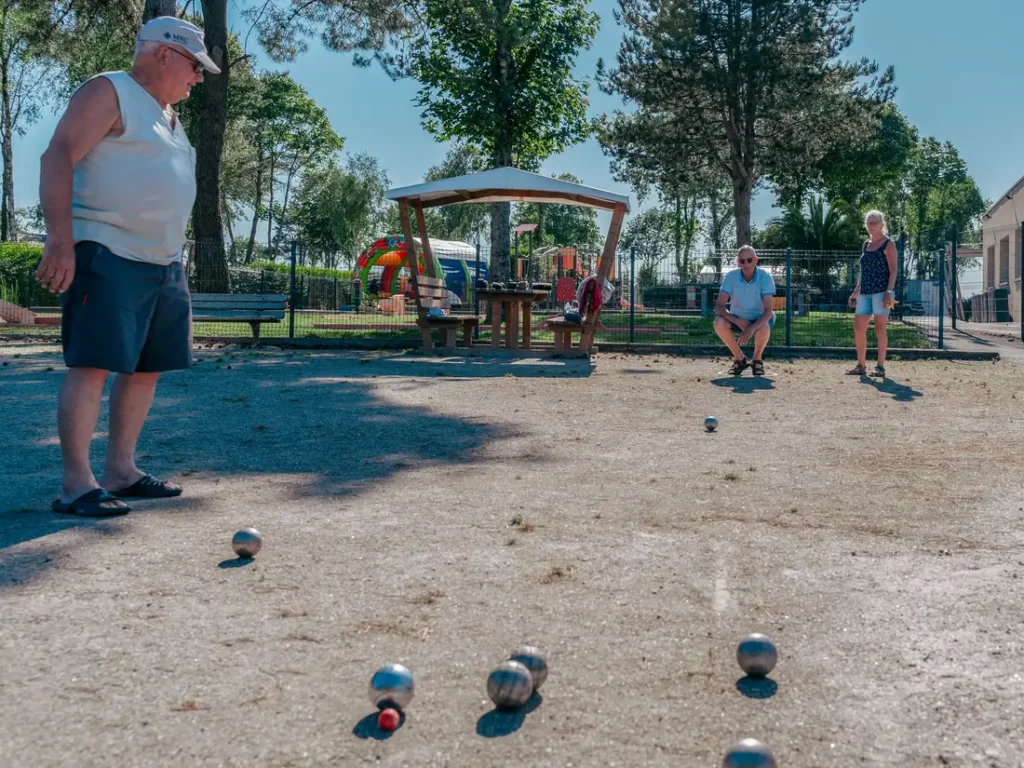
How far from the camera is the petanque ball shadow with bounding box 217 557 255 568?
370 cm

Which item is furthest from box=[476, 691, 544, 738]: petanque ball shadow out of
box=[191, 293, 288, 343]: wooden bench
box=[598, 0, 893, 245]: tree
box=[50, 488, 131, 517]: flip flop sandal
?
box=[598, 0, 893, 245]: tree

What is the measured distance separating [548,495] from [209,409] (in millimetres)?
4248

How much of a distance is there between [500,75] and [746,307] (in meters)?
11.0

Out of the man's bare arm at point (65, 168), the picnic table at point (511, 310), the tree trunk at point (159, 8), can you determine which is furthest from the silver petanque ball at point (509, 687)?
the tree trunk at point (159, 8)

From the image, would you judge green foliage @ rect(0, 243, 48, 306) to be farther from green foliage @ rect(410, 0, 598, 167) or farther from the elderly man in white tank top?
the elderly man in white tank top

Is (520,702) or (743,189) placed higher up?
(743,189)

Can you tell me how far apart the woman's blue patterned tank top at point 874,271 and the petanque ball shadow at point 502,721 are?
1039cm

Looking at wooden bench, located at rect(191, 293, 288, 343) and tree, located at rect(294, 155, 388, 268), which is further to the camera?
tree, located at rect(294, 155, 388, 268)

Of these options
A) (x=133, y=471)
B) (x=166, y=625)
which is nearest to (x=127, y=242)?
(x=133, y=471)

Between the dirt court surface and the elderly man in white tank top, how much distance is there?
1.98 ft

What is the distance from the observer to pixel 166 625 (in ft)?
9.99

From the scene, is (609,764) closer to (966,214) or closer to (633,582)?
(633,582)

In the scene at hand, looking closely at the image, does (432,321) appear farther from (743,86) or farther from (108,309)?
(743,86)

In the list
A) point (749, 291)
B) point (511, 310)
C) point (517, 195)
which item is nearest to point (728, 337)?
point (749, 291)
